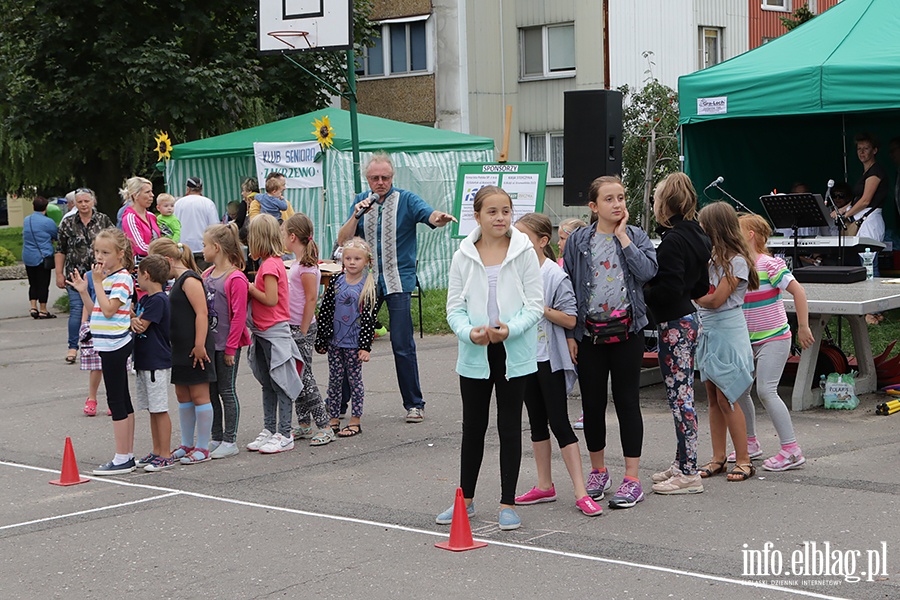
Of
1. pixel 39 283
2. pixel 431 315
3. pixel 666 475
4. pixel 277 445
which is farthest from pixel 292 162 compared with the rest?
pixel 666 475

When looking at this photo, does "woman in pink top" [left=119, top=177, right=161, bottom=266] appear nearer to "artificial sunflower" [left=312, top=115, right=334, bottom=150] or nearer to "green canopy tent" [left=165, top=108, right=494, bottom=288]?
"artificial sunflower" [left=312, top=115, right=334, bottom=150]

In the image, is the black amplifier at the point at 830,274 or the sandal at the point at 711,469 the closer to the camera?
the sandal at the point at 711,469

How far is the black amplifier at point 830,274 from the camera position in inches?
423

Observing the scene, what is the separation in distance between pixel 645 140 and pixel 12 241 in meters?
31.8

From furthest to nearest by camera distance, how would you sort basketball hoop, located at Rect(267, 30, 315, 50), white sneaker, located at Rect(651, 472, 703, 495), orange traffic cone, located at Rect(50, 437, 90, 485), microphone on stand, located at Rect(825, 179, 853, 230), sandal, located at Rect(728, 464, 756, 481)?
basketball hoop, located at Rect(267, 30, 315, 50) < microphone on stand, located at Rect(825, 179, 853, 230) < orange traffic cone, located at Rect(50, 437, 90, 485) < sandal, located at Rect(728, 464, 756, 481) < white sneaker, located at Rect(651, 472, 703, 495)

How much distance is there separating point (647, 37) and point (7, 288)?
17.0 m

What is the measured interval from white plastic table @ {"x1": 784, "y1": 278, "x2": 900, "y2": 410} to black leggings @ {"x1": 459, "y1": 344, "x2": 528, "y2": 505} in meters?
3.74

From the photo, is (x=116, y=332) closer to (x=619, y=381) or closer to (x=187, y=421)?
(x=187, y=421)

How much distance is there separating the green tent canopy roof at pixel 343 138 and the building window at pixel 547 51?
1215 cm

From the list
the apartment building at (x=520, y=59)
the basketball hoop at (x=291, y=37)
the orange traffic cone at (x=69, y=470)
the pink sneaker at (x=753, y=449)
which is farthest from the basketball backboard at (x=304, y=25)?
the apartment building at (x=520, y=59)

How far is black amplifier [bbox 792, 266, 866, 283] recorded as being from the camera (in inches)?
423

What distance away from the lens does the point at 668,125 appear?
79.0ft

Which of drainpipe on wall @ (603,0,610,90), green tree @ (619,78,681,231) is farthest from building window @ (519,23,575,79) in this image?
green tree @ (619,78,681,231)

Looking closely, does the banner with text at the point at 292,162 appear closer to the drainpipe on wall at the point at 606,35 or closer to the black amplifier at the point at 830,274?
the black amplifier at the point at 830,274
